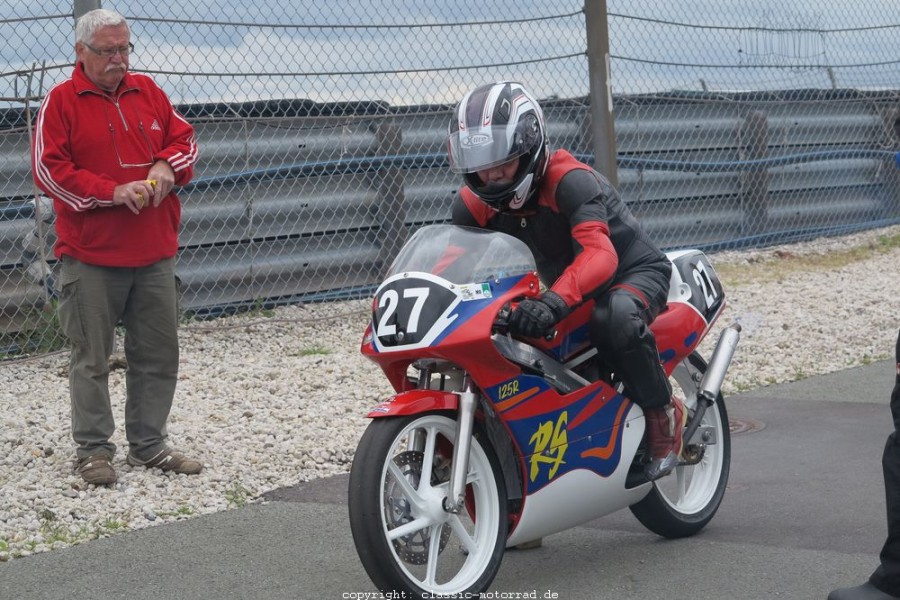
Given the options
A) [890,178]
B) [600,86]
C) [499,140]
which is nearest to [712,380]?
[499,140]

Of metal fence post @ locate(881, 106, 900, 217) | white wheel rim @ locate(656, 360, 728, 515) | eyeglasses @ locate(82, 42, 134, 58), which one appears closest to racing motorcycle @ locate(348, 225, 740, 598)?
white wheel rim @ locate(656, 360, 728, 515)

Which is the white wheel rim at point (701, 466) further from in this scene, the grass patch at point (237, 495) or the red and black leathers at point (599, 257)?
the grass patch at point (237, 495)

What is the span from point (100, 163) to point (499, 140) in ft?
7.57

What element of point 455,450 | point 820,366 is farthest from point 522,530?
point 820,366

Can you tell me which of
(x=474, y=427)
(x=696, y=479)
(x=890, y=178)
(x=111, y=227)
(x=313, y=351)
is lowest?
(x=313, y=351)

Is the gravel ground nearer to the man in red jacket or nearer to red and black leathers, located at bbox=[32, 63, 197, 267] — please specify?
the man in red jacket

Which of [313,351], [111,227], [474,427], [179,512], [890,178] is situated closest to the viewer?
[474,427]

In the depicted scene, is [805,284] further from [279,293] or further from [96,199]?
[96,199]

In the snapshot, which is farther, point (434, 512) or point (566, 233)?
point (566, 233)

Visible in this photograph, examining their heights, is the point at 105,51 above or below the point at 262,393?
above

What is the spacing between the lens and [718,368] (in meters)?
4.69

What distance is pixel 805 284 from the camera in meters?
10.9

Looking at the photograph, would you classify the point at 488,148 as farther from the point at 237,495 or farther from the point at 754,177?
the point at 754,177

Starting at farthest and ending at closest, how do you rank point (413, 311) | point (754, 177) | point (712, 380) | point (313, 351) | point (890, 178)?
point (890, 178)
point (754, 177)
point (313, 351)
point (712, 380)
point (413, 311)
